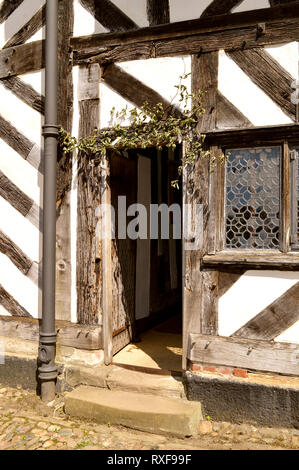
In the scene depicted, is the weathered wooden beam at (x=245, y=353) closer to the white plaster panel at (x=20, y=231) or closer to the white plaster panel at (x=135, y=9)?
the white plaster panel at (x=20, y=231)

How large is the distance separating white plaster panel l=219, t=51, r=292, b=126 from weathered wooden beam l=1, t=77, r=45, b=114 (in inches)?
74.1

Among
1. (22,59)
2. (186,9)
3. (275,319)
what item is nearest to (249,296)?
(275,319)

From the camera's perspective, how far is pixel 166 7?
370 cm

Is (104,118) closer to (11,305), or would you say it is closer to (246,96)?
(246,96)

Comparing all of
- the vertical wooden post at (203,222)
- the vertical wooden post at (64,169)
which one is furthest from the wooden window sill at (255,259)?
the vertical wooden post at (64,169)

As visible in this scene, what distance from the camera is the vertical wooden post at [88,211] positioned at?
12.9 ft

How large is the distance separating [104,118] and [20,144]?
1.01 m

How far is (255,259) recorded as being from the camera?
11.1 ft

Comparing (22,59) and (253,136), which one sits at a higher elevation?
(22,59)

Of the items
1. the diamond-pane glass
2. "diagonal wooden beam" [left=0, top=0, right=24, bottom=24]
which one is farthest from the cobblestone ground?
"diagonal wooden beam" [left=0, top=0, right=24, bottom=24]

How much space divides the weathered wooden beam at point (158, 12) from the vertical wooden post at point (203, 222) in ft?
1.67

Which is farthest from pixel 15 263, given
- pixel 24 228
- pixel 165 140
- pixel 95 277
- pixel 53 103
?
pixel 165 140

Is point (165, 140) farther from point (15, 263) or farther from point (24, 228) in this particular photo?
point (15, 263)

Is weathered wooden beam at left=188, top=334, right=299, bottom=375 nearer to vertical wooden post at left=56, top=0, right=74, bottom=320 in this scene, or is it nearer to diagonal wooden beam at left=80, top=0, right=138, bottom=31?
vertical wooden post at left=56, top=0, right=74, bottom=320
